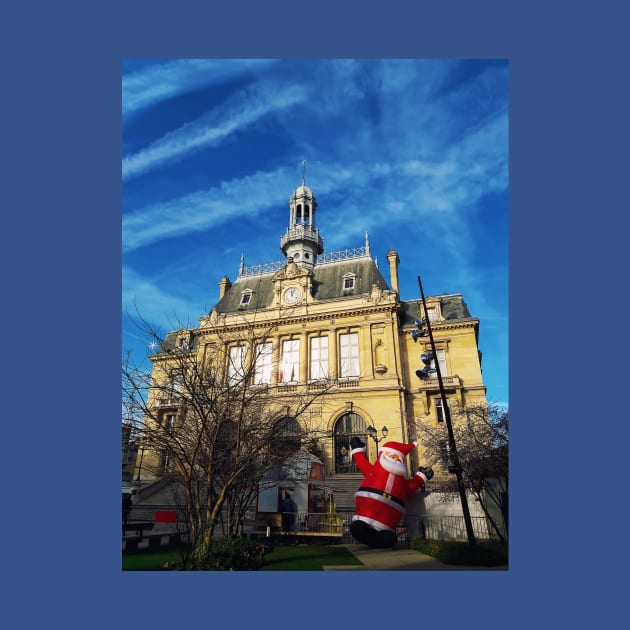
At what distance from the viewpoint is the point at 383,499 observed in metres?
11.1

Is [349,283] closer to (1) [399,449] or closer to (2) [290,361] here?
(2) [290,361]

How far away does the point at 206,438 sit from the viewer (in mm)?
10516

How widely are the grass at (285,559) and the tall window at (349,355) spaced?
10.7m

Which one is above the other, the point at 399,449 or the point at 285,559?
the point at 399,449

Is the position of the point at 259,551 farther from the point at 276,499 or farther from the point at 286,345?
the point at 286,345

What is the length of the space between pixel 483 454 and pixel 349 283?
45.2 ft

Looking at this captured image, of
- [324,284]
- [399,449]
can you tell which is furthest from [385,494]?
[324,284]

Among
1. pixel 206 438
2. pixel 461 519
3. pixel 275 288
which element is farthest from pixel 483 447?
pixel 275 288

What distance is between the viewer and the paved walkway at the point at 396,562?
30.2 ft

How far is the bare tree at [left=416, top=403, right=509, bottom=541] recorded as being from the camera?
1251 centimetres

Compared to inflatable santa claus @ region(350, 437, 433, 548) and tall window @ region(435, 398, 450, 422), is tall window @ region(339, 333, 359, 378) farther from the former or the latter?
inflatable santa claus @ region(350, 437, 433, 548)

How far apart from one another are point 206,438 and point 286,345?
1165 centimetres

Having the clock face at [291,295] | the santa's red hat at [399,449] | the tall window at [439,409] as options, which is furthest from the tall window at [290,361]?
the santa's red hat at [399,449]

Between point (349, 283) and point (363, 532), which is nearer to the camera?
point (363, 532)
